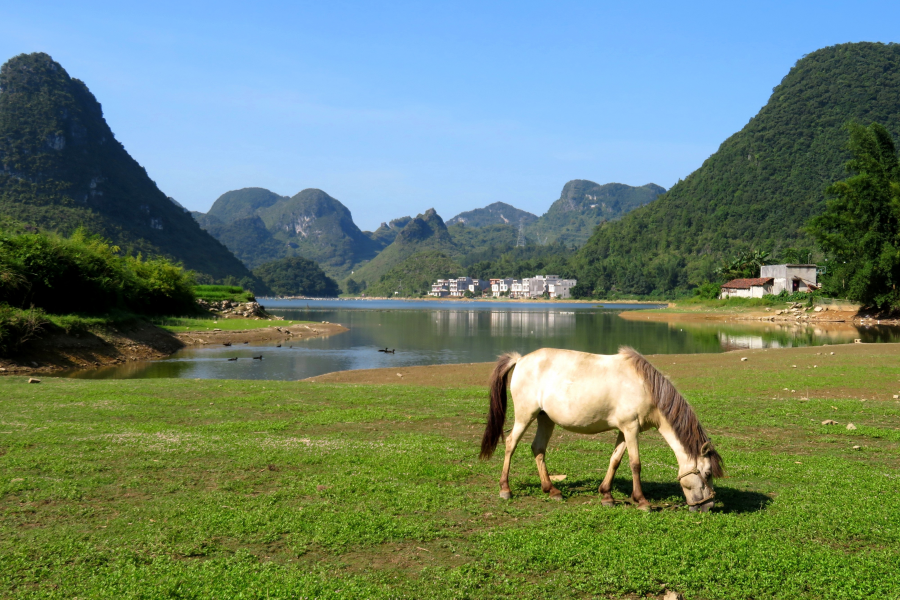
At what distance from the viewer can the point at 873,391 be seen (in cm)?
1644

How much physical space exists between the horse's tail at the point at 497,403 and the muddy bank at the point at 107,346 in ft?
79.5

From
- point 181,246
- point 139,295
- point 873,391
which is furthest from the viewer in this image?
point 181,246

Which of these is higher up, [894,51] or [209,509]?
[894,51]

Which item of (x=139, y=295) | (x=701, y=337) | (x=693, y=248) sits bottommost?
(x=701, y=337)

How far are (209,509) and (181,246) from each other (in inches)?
7097

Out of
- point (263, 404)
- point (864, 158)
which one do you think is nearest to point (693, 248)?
point (864, 158)

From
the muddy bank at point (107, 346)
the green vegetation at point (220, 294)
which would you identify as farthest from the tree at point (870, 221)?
the green vegetation at point (220, 294)

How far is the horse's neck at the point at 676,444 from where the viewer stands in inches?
267

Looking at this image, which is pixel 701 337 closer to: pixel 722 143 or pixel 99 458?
pixel 99 458

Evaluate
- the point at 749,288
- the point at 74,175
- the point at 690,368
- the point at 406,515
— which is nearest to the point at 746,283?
the point at 749,288

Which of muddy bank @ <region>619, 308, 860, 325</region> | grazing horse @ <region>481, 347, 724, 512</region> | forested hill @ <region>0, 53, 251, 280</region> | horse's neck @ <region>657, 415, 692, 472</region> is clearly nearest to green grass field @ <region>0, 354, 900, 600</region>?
grazing horse @ <region>481, 347, 724, 512</region>

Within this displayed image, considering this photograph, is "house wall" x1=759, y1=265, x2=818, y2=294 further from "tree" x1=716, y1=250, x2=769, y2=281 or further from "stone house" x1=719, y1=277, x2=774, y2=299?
"tree" x1=716, y1=250, x2=769, y2=281

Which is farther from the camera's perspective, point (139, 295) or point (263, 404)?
point (139, 295)

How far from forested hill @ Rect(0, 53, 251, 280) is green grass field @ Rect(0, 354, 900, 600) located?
13014 centimetres
